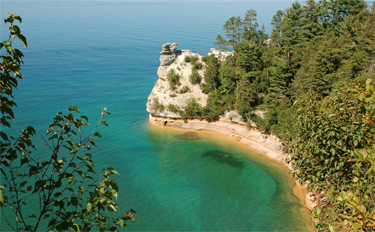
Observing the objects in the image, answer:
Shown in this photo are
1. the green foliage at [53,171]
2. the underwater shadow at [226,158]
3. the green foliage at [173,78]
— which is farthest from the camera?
the green foliage at [173,78]

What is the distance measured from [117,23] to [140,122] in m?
84.3

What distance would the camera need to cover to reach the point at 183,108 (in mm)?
40562

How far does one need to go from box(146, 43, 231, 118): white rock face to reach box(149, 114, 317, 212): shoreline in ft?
4.08

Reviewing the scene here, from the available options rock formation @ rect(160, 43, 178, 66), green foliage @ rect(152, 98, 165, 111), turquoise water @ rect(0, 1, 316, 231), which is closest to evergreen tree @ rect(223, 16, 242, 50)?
rock formation @ rect(160, 43, 178, 66)

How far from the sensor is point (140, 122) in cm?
4281

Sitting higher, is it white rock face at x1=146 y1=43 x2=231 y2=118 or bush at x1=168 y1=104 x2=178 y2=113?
white rock face at x1=146 y1=43 x2=231 y2=118

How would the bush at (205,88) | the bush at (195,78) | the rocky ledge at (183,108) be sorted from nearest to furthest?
Answer: the rocky ledge at (183,108), the bush at (205,88), the bush at (195,78)

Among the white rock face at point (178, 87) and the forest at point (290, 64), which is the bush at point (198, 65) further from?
the forest at point (290, 64)

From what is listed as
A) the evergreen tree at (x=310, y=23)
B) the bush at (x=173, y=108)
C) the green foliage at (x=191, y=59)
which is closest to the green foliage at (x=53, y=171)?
the bush at (x=173, y=108)

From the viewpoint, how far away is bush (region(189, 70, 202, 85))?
41.9 meters

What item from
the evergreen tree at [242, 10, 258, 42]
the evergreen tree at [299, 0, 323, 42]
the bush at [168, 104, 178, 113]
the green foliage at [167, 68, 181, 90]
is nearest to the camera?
the evergreen tree at [299, 0, 323, 42]

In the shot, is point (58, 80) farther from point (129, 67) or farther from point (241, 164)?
point (241, 164)

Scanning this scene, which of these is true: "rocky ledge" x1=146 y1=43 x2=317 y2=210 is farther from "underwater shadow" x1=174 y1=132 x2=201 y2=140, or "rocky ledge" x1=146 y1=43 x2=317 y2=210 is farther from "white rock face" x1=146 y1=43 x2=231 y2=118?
"underwater shadow" x1=174 y1=132 x2=201 y2=140

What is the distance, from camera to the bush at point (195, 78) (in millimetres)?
41900
